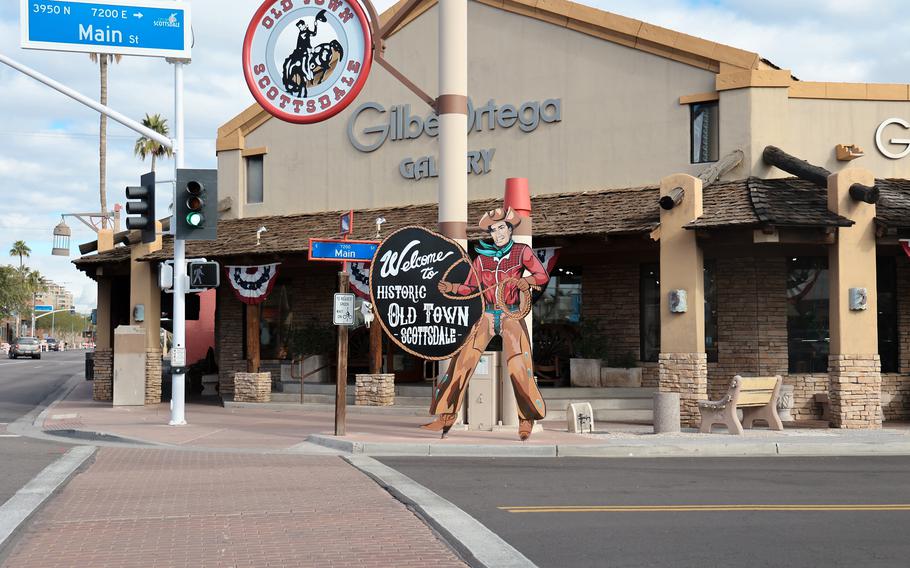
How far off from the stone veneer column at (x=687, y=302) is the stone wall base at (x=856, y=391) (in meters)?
2.21

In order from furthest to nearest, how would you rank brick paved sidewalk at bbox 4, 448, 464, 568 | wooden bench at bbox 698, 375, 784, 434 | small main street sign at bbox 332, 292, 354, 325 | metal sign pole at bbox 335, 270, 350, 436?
wooden bench at bbox 698, 375, 784, 434, metal sign pole at bbox 335, 270, 350, 436, small main street sign at bbox 332, 292, 354, 325, brick paved sidewalk at bbox 4, 448, 464, 568

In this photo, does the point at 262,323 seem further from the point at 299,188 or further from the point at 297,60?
the point at 297,60

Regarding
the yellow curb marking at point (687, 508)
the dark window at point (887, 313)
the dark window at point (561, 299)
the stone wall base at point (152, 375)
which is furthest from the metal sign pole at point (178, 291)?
the dark window at point (887, 313)

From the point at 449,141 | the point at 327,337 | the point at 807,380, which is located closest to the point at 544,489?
the point at 449,141

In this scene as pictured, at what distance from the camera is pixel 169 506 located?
9711mm

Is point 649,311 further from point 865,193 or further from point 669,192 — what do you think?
point 865,193

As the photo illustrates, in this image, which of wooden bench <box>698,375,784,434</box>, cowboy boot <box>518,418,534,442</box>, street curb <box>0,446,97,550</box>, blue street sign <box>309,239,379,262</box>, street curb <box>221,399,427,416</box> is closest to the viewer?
street curb <box>0,446,97,550</box>

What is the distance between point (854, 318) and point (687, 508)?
9.02 meters

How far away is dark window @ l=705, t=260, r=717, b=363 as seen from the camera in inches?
787

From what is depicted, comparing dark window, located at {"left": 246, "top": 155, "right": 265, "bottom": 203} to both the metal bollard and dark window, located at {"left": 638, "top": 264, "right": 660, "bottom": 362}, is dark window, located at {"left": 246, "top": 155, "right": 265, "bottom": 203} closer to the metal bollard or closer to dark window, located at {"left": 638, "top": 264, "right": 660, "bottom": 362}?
dark window, located at {"left": 638, "top": 264, "right": 660, "bottom": 362}

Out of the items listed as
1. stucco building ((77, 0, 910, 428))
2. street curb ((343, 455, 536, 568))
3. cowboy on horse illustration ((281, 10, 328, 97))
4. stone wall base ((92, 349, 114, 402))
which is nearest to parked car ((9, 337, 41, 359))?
stone wall base ((92, 349, 114, 402))

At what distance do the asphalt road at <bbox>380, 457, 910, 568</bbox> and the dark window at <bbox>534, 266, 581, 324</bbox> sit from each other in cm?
805

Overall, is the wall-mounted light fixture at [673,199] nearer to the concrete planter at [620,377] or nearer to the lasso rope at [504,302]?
the lasso rope at [504,302]

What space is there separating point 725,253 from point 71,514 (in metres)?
13.8
